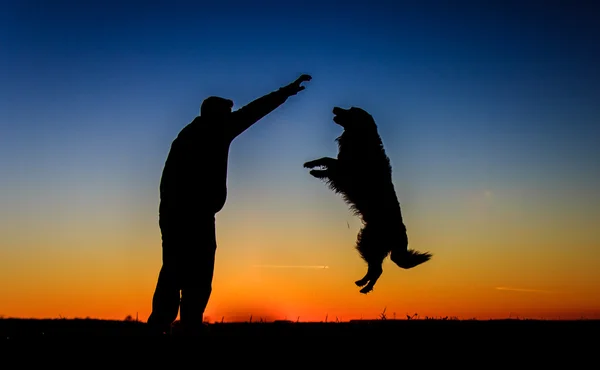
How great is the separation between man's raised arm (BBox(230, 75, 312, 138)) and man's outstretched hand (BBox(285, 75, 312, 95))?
0.03 ft

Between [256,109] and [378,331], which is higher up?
[256,109]

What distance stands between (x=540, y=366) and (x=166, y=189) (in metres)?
3.39

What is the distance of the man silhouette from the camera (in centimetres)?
527

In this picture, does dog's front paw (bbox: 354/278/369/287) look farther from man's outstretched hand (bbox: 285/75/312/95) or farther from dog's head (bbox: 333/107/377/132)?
man's outstretched hand (bbox: 285/75/312/95)

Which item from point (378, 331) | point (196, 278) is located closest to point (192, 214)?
point (196, 278)

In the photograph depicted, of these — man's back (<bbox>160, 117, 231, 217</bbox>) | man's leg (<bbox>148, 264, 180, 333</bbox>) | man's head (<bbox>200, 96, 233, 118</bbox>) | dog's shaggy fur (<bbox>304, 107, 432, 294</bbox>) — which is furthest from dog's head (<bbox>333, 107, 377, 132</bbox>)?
man's leg (<bbox>148, 264, 180, 333</bbox>)

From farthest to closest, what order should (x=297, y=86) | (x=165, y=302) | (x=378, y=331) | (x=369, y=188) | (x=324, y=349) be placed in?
(x=369, y=188) < (x=297, y=86) < (x=165, y=302) < (x=378, y=331) < (x=324, y=349)

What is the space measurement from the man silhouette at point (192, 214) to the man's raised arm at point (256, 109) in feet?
0.06

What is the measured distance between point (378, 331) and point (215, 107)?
7.97 feet

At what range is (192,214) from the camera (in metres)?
5.29

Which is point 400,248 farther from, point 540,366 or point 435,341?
point 540,366

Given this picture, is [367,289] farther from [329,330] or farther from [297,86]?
[297,86]

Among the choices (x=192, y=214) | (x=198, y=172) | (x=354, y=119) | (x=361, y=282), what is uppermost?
(x=354, y=119)

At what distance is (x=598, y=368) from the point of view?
3.45 m
